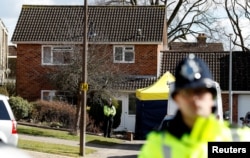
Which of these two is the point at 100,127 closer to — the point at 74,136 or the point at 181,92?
the point at 74,136

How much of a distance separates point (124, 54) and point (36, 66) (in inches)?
210

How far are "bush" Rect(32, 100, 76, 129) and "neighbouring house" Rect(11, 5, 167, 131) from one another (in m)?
4.35

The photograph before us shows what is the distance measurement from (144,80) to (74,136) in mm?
11417

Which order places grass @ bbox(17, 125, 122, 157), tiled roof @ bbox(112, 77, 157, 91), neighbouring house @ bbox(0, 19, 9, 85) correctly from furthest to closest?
neighbouring house @ bbox(0, 19, 9, 85), tiled roof @ bbox(112, 77, 157, 91), grass @ bbox(17, 125, 122, 157)

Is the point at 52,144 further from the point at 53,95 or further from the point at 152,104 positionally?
the point at 53,95

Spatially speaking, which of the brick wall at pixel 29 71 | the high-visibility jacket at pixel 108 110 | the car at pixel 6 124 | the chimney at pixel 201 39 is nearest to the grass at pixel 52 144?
the high-visibility jacket at pixel 108 110

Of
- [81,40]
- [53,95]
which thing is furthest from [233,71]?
[53,95]

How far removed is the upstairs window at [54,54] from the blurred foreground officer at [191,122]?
3233 cm

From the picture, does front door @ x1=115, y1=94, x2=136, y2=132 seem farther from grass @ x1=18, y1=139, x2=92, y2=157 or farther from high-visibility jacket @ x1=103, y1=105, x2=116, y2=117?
grass @ x1=18, y1=139, x2=92, y2=157

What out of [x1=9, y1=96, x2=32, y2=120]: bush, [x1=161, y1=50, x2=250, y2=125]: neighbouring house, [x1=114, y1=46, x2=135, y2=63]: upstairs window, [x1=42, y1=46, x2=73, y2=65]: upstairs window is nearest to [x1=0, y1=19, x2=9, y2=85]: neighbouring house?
[x1=42, y1=46, x2=73, y2=65]: upstairs window

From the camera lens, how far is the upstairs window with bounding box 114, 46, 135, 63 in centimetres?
4088

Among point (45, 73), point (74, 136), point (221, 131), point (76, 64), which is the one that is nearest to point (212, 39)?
point (45, 73)

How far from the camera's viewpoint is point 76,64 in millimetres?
32562

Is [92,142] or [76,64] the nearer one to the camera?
[92,142]
